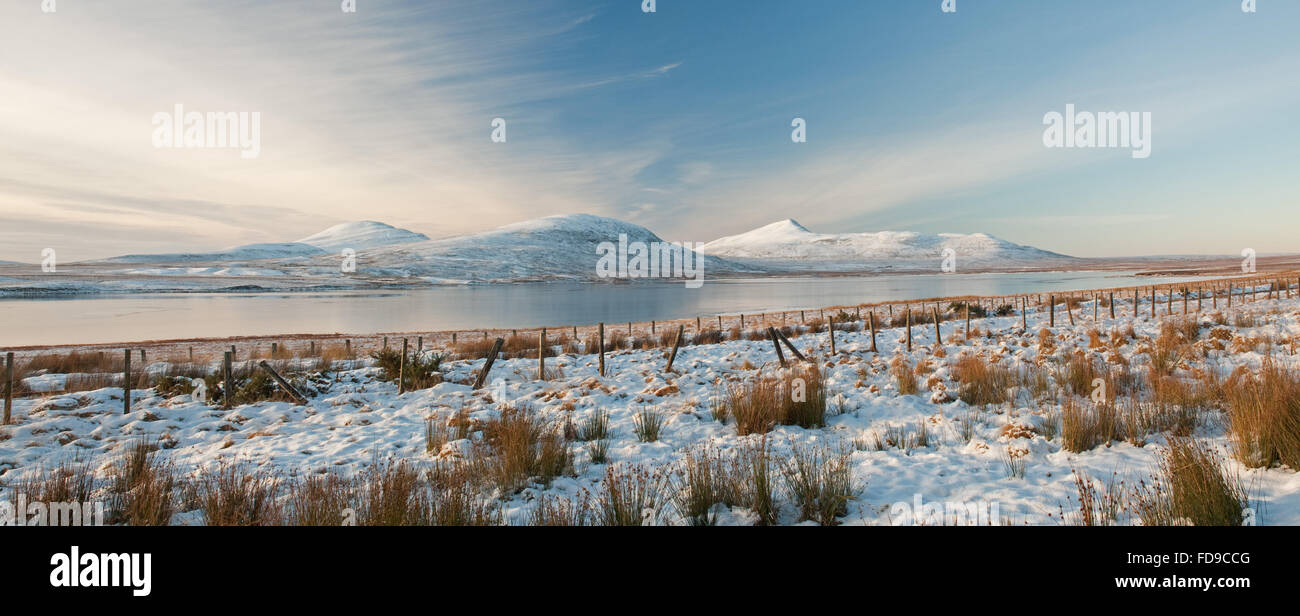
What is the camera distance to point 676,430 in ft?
24.5

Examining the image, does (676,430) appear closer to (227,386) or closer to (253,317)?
(227,386)

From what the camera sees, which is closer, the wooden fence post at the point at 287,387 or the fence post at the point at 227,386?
the fence post at the point at 227,386

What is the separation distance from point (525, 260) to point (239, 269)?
233 feet

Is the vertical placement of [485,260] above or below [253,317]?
above

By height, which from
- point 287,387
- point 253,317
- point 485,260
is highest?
point 485,260

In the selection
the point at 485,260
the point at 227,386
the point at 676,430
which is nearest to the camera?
the point at 676,430

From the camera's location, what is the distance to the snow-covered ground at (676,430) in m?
4.51

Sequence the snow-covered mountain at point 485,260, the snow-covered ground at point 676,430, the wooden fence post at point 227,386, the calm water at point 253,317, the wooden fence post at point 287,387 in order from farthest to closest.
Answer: the snow-covered mountain at point 485,260 → the calm water at point 253,317 → the wooden fence post at point 287,387 → the wooden fence post at point 227,386 → the snow-covered ground at point 676,430

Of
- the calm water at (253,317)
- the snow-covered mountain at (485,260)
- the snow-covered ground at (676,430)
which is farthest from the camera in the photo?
the snow-covered mountain at (485,260)

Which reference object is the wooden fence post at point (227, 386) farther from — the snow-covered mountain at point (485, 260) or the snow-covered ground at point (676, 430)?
the snow-covered mountain at point (485, 260)

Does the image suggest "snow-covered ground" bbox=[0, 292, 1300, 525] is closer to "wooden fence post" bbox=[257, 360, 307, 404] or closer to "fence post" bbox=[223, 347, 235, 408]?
"wooden fence post" bbox=[257, 360, 307, 404]

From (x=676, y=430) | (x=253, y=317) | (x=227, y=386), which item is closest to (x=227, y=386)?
(x=227, y=386)

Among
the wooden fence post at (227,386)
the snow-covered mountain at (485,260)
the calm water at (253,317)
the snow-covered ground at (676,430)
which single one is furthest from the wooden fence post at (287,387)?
the snow-covered mountain at (485,260)

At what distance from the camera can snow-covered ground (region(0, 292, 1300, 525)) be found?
451 cm
